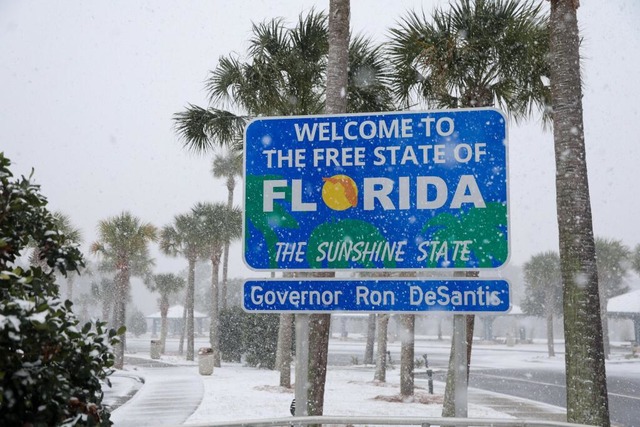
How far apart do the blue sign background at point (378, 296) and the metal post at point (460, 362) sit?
0.36 ft

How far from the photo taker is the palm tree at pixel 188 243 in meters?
37.0

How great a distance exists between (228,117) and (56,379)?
1410cm

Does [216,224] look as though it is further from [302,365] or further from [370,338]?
[302,365]

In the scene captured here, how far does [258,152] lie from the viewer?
17.2ft

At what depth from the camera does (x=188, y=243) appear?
131ft

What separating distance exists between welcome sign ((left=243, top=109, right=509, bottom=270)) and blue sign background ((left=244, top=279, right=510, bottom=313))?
0.16 meters

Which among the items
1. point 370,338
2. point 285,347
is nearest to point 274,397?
point 285,347

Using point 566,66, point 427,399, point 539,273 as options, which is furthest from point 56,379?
point 539,273

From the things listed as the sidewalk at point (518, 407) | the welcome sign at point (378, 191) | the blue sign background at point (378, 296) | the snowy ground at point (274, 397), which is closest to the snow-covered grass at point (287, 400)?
the snowy ground at point (274, 397)

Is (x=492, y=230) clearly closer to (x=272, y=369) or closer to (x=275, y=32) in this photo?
(x=275, y=32)

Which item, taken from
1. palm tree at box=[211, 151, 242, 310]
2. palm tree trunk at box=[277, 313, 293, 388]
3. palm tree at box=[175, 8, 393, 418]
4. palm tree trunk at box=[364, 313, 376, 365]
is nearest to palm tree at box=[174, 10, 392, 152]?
palm tree at box=[175, 8, 393, 418]

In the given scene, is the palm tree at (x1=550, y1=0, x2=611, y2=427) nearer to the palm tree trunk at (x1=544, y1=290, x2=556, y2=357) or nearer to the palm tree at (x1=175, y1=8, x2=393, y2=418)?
the palm tree at (x1=175, y1=8, x2=393, y2=418)

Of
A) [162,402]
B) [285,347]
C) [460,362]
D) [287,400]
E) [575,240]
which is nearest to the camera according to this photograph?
[460,362]

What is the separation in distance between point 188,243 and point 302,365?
3591cm
